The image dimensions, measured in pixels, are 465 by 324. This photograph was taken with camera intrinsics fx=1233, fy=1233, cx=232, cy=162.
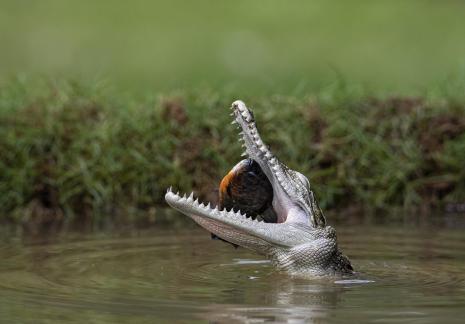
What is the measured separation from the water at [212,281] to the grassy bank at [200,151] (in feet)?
2.56

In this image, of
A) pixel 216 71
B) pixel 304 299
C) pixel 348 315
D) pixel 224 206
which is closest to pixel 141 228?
pixel 224 206

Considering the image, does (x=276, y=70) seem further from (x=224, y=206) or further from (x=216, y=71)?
(x=224, y=206)

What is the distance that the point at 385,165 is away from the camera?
880 centimetres

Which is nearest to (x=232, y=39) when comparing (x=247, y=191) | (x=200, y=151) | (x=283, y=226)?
(x=200, y=151)

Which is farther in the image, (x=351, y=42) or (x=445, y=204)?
(x=351, y=42)

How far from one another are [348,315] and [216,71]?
7969 millimetres

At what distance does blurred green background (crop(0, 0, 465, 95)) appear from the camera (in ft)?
43.3

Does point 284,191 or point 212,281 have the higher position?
point 284,191

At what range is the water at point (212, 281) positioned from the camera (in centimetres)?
486

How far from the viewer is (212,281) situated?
19.1ft

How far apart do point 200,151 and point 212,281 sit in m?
3.14

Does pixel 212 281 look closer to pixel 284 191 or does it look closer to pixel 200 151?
pixel 284 191

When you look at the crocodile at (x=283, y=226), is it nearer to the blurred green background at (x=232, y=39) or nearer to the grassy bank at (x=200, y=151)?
the grassy bank at (x=200, y=151)

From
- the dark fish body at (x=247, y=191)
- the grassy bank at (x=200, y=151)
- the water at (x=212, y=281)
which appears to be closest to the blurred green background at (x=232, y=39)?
the grassy bank at (x=200, y=151)
